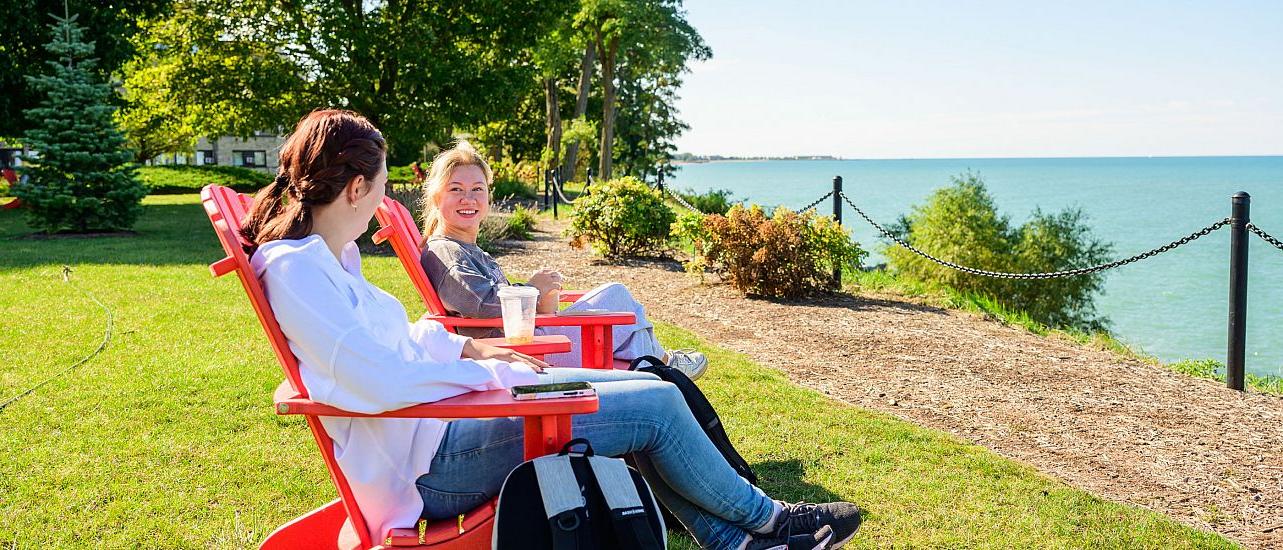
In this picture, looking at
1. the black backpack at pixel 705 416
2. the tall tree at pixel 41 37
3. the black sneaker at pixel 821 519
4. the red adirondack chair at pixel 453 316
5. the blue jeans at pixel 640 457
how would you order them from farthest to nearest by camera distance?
the tall tree at pixel 41 37 → the red adirondack chair at pixel 453 316 → the black backpack at pixel 705 416 → the black sneaker at pixel 821 519 → the blue jeans at pixel 640 457

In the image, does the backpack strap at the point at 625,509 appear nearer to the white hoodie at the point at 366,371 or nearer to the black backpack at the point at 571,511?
the black backpack at the point at 571,511

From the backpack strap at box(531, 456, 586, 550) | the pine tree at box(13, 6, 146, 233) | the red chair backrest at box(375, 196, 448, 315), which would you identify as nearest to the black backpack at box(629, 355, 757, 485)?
the backpack strap at box(531, 456, 586, 550)

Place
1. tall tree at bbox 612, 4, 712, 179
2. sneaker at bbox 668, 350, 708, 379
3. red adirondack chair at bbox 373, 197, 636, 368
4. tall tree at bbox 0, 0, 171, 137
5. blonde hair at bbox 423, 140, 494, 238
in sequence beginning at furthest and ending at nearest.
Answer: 1. tall tree at bbox 612, 4, 712, 179
2. tall tree at bbox 0, 0, 171, 137
3. sneaker at bbox 668, 350, 708, 379
4. blonde hair at bbox 423, 140, 494, 238
5. red adirondack chair at bbox 373, 197, 636, 368

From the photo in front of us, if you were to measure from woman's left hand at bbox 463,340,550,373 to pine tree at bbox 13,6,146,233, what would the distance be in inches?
509

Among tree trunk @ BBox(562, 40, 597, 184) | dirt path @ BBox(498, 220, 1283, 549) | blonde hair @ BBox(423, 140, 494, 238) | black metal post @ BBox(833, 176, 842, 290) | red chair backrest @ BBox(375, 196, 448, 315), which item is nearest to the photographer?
red chair backrest @ BBox(375, 196, 448, 315)

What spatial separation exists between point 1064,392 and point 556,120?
26150 mm

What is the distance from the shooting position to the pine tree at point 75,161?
13.8m

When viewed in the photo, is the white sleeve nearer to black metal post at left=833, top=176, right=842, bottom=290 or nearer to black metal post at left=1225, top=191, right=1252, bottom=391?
black metal post at left=1225, top=191, right=1252, bottom=391

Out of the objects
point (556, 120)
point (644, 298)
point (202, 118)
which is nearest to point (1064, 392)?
point (644, 298)

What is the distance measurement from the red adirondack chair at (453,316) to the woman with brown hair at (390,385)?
0.94 meters

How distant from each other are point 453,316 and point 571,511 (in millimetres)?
1970

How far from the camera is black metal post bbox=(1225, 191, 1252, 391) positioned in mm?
5945

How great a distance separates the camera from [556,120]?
3088 centimetres

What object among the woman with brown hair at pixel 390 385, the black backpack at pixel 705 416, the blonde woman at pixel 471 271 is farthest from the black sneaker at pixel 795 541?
the blonde woman at pixel 471 271
